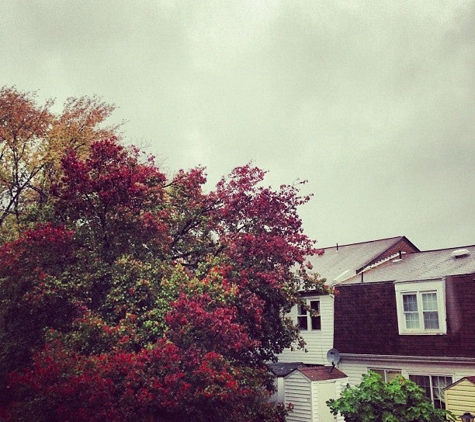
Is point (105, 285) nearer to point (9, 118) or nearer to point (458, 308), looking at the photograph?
point (9, 118)

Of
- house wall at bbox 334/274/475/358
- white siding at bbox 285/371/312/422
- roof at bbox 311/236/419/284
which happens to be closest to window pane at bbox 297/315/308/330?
roof at bbox 311/236/419/284

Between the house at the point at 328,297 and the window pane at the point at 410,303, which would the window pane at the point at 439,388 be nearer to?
the window pane at the point at 410,303

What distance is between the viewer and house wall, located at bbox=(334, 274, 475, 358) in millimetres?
16781

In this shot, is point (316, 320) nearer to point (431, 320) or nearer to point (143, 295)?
point (431, 320)

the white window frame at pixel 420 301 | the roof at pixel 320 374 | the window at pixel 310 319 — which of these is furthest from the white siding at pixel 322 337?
the roof at pixel 320 374

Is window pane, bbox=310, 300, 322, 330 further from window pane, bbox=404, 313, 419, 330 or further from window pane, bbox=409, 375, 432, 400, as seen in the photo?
window pane, bbox=409, 375, 432, 400

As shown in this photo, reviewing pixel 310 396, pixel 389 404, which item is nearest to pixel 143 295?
pixel 389 404

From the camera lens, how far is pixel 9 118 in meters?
21.0

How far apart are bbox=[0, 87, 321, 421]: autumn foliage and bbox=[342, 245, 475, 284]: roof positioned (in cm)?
638

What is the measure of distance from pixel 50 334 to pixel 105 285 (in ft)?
8.05

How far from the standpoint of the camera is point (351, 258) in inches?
1032

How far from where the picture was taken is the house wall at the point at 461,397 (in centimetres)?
1470

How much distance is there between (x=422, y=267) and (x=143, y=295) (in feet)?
44.7

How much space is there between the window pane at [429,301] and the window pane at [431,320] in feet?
0.67
